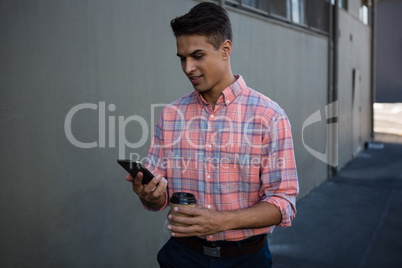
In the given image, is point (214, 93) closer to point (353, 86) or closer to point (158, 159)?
point (158, 159)

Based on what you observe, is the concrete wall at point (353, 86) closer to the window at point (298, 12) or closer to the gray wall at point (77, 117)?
the window at point (298, 12)

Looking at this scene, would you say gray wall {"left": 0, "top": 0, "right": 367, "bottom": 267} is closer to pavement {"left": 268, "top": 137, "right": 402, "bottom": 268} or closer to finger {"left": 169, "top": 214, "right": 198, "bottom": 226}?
finger {"left": 169, "top": 214, "right": 198, "bottom": 226}

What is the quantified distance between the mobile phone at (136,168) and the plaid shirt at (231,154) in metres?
0.23

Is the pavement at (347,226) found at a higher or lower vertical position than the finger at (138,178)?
lower

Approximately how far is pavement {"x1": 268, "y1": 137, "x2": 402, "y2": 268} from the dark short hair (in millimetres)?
3629

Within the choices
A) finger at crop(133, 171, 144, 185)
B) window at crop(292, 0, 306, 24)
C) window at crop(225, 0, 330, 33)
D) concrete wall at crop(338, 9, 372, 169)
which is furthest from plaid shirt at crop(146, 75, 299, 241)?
concrete wall at crop(338, 9, 372, 169)

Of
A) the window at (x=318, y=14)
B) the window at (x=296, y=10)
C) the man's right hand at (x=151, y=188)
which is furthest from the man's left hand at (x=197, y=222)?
the window at (x=318, y=14)

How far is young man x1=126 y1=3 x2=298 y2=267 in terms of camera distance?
189 cm

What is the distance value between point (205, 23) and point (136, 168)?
2.31ft

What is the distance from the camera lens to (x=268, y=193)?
1.89m

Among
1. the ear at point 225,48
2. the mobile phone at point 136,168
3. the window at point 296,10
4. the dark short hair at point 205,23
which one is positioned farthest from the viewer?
the window at point 296,10

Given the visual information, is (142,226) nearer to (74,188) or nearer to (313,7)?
(74,188)

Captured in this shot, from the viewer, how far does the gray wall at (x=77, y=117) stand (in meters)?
2.68

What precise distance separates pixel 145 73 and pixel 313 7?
5716 millimetres
